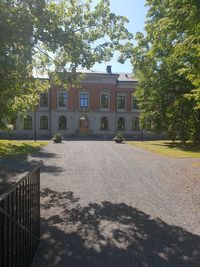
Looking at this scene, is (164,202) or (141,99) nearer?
(164,202)

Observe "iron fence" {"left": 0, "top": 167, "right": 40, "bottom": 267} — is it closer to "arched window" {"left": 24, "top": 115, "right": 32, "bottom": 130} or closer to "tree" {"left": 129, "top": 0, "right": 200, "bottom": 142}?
"tree" {"left": 129, "top": 0, "right": 200, "bottom": 142}

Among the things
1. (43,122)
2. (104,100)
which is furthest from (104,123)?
(43,122)

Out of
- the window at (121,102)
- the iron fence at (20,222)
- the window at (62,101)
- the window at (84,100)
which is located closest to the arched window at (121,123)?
the window at (121,102)

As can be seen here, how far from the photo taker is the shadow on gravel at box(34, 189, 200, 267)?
526 centimetres

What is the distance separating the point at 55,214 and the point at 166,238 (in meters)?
2.76

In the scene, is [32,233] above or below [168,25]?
below

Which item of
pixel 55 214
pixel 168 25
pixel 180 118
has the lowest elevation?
pixel 55 214

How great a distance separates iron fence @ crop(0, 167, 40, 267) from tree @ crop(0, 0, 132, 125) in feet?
15.8

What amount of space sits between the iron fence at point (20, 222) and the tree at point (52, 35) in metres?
4.83

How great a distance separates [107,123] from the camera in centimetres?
6372

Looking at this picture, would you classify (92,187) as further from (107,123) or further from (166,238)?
(107,123)

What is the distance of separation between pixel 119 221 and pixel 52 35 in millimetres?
5738

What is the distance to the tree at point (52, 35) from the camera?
947cm

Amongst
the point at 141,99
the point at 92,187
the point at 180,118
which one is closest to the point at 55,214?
the point at 92,187
